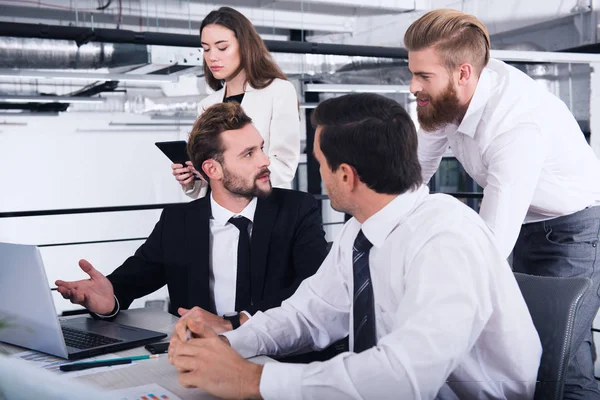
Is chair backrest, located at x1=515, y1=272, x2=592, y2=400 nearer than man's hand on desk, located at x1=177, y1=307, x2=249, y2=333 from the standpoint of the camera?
Yes

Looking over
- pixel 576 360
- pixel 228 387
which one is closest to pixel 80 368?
pixel 228 387

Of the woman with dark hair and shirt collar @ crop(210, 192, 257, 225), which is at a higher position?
the woman with dark hair

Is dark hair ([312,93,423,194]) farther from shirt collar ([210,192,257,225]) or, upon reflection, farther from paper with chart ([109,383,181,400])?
shirt collar ([210,192,257,225])

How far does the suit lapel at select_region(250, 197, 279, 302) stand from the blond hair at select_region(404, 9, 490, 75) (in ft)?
1.80

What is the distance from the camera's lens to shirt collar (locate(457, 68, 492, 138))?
64.2 inches

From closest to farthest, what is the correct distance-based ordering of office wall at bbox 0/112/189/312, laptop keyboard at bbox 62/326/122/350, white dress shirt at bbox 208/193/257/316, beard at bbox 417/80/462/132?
1. laptop keyboard at bbox 62/326/122/350
2. beard at bbox 417/80/462/132
3. white dress shirt at bbox 208/193/257/316
4. office wall at bbox 0/112/189/312

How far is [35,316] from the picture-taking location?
1.22 m

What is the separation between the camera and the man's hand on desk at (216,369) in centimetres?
95

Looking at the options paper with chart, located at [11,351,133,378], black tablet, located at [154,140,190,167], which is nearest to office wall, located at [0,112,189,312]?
black tablet, located at [154,140,190,167]

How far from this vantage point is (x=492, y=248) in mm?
1044

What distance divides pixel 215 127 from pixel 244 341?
0.81 metres

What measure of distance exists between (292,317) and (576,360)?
0.59 meters

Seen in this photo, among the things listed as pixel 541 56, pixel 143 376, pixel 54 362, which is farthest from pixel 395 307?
pixel 541 56

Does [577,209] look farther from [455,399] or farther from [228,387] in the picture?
[228,387]
